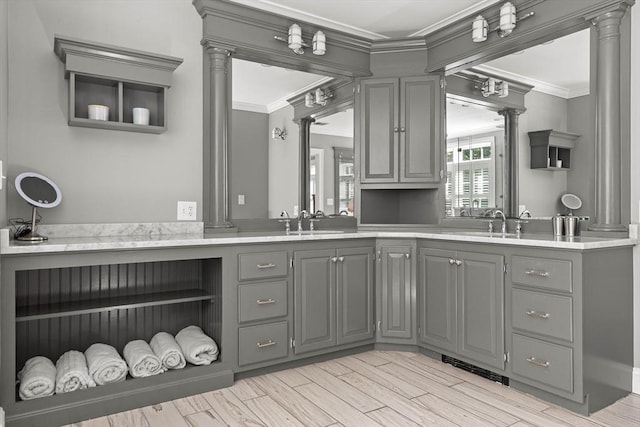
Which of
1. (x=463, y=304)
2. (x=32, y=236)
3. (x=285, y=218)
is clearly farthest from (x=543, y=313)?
(x=32, y=236)

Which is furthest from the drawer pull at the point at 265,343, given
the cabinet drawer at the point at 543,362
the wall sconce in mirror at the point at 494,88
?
the wall sconce in mirror at the point at 494,88

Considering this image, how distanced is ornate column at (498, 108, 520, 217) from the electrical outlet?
2.18 metres

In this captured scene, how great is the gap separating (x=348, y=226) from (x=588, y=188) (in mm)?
1766

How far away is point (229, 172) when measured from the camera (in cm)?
317

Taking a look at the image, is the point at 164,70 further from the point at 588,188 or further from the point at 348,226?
the point at 588,188

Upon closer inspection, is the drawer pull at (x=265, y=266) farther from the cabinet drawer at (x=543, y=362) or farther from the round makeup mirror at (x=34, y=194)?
the cabinet drawer at (x=543, y=362)

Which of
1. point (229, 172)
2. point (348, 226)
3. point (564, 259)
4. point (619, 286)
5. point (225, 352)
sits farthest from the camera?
point (348, 226)

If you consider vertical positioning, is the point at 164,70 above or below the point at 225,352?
above

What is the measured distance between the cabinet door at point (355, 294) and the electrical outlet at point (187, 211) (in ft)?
3.34

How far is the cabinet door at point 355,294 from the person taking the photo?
3.13 meters

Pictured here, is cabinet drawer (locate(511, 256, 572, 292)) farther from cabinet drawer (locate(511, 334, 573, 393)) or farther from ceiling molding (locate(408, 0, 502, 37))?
ceiling molding (locate(408, 0, 502, 37))

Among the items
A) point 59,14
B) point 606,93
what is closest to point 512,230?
point 606,93

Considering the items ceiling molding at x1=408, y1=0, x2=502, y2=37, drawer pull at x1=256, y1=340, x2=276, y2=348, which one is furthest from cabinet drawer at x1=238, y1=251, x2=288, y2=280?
ceiling molding at x1=408, y1=0, x2=502, y2=37

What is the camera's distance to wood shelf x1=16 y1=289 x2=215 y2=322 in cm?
226
